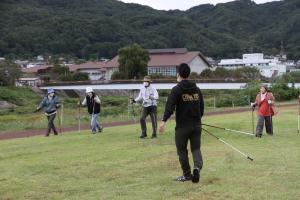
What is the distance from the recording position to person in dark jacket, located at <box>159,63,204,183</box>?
29.8 feet

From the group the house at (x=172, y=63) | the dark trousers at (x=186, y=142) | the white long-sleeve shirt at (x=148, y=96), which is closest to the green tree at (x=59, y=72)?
the house at (x=172, y=63)

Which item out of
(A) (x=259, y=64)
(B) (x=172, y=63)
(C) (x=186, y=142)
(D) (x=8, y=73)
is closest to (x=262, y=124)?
(C) (x=186, y=142)

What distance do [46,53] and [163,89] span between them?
11996 centimetres

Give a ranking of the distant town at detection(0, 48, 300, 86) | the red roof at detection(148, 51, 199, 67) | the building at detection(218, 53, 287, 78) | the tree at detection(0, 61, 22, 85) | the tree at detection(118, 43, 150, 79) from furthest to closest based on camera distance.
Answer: the building at detection(218, 53, 287, 78)
the red roof at detection(148, 51, 199, 67)
the distant town at detection(0, 48, 300, 86)
the tree at detection(118, 43, 150, 79)
the tree at detection(0, 61, 22, 85)

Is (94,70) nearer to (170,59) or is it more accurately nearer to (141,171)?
(170,59)

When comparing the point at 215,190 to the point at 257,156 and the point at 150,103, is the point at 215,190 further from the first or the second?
the point at 150,103

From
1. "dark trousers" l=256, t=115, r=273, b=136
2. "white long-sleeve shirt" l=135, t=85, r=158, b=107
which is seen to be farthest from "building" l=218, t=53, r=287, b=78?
"white long-sleeve shirt" l=135, t=85, r=158, b=107

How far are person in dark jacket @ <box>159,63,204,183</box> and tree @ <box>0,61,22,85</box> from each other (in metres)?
82.4

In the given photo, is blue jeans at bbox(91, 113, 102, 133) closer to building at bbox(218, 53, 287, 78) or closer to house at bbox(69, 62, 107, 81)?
house at bbox(69, 62, 107, 81)

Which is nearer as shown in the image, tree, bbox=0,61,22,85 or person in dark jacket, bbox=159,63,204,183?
person in dark jacket, bbox=159,63,204,183

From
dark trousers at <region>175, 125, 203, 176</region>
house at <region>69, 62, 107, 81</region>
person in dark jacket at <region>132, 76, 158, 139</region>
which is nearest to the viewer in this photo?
dark trousers at <region>175, 125, 203, 176</region>

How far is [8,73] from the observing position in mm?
90938

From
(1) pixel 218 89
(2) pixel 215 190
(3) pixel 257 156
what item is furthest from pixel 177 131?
(1) pixel 218 89

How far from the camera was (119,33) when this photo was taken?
195125 mm
